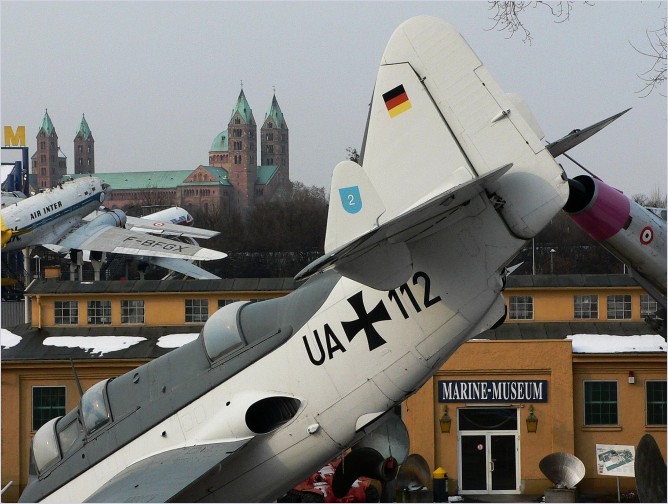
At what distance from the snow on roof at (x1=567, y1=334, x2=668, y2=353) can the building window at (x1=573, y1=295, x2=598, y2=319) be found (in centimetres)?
98

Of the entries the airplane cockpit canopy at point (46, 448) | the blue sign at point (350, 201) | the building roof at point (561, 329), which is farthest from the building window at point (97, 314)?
the blue sign at point (350, 201)

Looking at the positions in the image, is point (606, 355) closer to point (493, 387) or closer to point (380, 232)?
point (493, 387)

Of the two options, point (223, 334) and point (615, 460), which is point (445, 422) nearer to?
point (615, 460)

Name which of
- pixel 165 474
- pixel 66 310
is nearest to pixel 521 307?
pixel 66 310

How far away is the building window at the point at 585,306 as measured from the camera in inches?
1029

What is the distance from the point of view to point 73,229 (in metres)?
57.2

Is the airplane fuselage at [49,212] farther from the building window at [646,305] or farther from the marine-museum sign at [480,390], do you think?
the building window at [646,305]

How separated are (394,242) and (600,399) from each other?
18062 millimetres

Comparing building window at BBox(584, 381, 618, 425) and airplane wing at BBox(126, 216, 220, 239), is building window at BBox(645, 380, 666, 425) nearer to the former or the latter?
building window at BBox(584, 381, 618, 425)

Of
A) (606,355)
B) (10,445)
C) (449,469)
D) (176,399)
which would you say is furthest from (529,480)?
(176,399)

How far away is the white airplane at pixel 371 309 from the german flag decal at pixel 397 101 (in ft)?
0.04

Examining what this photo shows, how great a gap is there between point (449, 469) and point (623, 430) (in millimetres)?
4183

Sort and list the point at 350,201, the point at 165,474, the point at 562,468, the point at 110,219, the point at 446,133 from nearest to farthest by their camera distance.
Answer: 1. the point at 350,201
2. the point at 446,133
3. the point at 165,474
4. the point at 562,468
5. the point at 110,219

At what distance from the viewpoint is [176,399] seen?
10031mm
